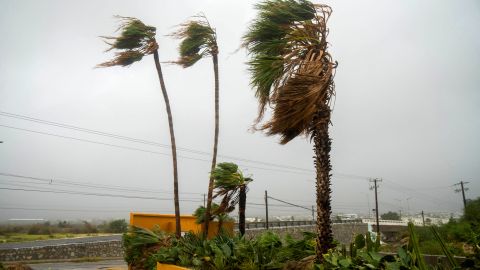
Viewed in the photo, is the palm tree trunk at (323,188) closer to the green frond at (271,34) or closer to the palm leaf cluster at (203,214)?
the green frond at (271,34)

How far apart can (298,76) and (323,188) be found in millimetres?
1945

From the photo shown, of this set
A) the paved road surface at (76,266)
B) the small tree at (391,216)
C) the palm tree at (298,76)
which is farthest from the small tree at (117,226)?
the small tree at (391,216)

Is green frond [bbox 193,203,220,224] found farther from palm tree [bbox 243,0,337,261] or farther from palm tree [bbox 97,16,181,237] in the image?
palm tree [bbox 243,0,337,261]

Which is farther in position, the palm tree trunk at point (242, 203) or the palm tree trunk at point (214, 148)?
the palm tree trunk at point (214, 148)

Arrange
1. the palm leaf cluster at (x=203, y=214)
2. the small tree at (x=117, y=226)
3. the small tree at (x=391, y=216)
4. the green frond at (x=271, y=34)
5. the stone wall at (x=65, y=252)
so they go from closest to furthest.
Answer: the green frond at (x=271, y=34) → the palm leaf cluster at (x=203, y=214) → the stone wall at (x=65, y=252) → the small tree at (x=117, y=226) → the small tree at (x=391, y=216)

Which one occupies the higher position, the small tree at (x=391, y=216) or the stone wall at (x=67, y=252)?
the stone wall at (x=67, y=252)

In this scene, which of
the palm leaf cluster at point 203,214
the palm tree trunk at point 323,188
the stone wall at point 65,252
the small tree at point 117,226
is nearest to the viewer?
the palm tree trunk at point 323,188

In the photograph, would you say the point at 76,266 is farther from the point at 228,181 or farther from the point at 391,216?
the point at 391,216

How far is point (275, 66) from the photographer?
6.23 m

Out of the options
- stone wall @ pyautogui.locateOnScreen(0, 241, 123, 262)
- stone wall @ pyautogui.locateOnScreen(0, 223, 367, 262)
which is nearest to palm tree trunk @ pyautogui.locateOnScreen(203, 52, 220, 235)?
stone wall @ pyautogui.locateOnScreen(0, 223, 367, 262)

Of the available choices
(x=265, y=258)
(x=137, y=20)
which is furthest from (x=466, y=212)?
(x=137, y=20)

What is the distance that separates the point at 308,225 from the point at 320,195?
36113mm

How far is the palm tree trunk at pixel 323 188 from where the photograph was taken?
18.2ft

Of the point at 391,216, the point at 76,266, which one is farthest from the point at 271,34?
the point at 391,216
